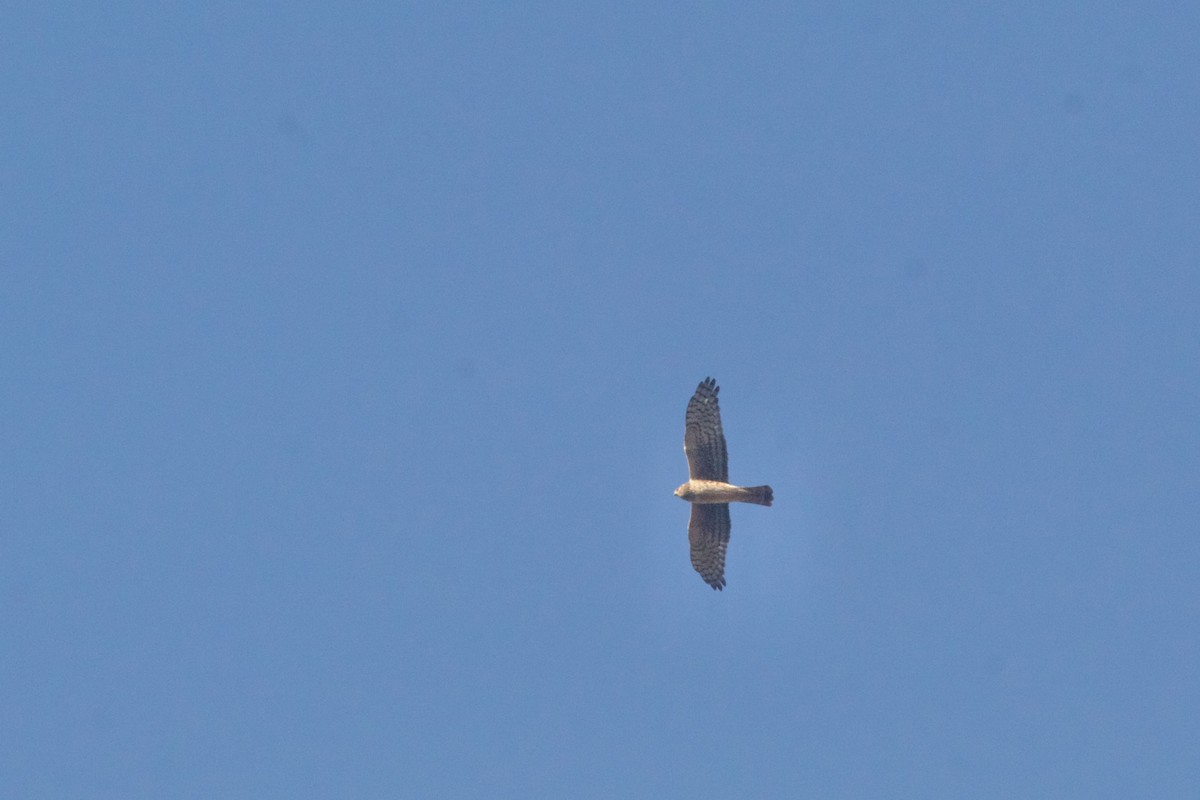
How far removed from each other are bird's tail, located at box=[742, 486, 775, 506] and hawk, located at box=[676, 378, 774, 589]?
118mm

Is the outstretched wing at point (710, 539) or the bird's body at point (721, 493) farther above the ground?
the bird's body at point (721, 493)

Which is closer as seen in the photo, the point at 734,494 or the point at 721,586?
the point at 734,494

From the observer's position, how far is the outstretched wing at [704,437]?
103 feet

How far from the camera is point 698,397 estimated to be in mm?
31656

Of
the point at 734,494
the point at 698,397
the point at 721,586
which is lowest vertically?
the point at 721,586

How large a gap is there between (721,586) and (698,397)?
449 cm

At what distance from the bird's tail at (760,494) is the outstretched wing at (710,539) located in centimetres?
237

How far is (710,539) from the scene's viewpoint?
32406 mm

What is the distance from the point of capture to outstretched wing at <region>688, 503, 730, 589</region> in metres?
32.2

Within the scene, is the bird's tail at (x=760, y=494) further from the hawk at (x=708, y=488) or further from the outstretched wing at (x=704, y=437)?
the outstretched wing at (x=704, y=437)

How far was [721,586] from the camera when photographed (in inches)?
1277

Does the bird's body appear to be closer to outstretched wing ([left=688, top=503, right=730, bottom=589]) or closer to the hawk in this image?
the hawk

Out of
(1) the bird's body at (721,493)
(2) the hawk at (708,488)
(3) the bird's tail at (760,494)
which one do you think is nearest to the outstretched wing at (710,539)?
(2) the hawk at (708,488)

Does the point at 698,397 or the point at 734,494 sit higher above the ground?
the point at 698,397
